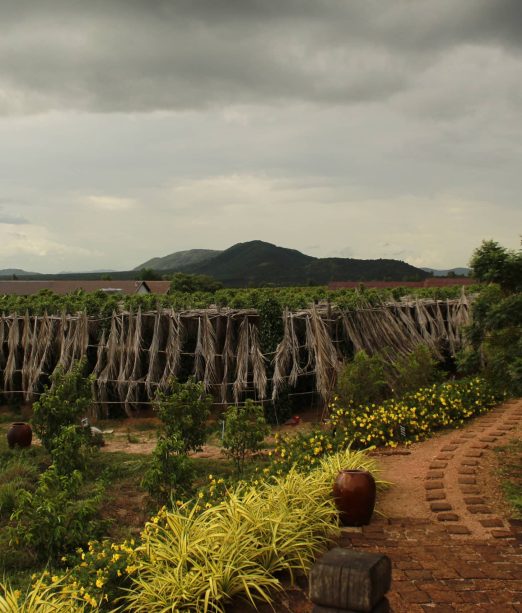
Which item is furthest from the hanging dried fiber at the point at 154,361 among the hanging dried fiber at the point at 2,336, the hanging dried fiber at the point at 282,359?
the hanging dried fiber at the point at 2,336

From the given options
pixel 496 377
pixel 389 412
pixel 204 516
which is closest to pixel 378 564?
pixel 204 516

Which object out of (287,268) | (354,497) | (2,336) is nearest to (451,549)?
(354,497)

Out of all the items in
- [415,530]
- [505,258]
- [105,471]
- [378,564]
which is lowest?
[105,471]

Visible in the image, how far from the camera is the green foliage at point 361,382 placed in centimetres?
845

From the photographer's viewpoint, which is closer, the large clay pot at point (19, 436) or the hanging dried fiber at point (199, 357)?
the large clay pot at point (19, 436)

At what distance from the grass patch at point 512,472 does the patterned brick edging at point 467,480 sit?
20 cm

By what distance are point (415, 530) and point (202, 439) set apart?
→ 12.1 feet

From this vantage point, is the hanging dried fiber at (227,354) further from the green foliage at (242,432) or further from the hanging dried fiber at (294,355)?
the green foliage at (242,432)

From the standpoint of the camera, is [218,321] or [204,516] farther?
[218,321]

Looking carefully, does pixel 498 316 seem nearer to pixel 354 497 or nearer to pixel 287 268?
pixel 354 497

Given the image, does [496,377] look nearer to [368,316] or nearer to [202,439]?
[202,439]

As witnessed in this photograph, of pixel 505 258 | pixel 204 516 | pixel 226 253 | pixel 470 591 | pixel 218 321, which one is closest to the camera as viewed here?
pixel 470 591

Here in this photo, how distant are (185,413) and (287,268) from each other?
210ft

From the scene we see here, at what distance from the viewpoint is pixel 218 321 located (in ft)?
38.7
